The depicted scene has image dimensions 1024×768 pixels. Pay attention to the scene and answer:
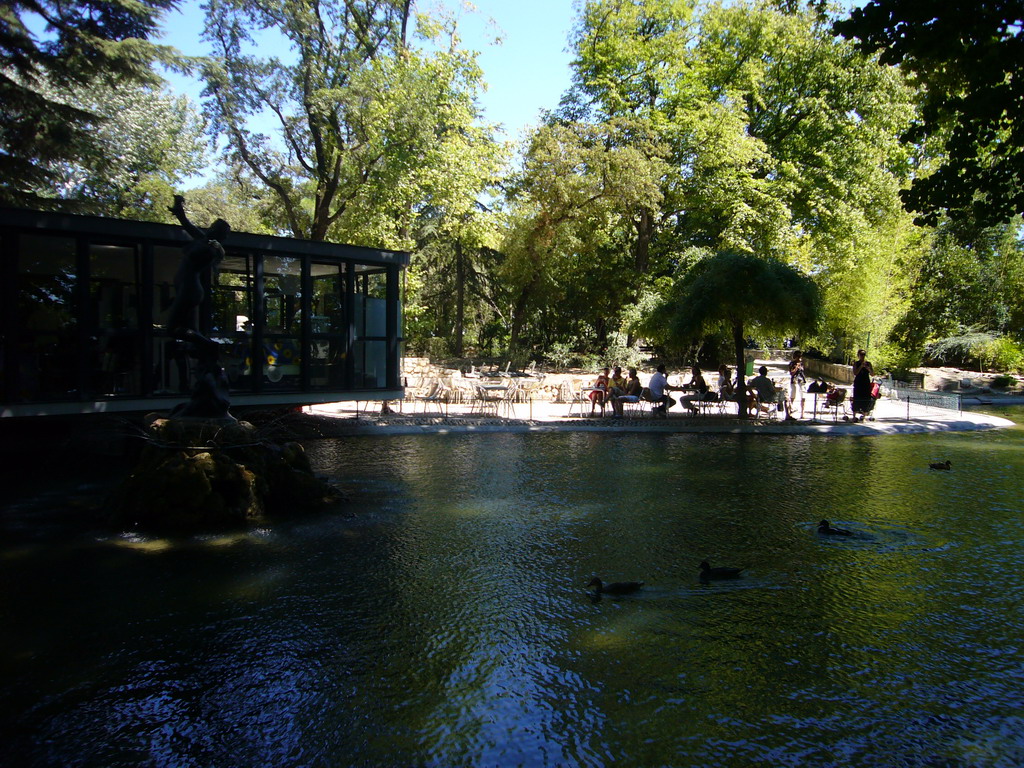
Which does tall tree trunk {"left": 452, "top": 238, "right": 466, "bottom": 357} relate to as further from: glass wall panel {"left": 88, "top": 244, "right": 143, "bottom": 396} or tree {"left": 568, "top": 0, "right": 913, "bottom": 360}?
glass wall panel {"left": 88, "top": 244, "right": 143, "bottom": 396}

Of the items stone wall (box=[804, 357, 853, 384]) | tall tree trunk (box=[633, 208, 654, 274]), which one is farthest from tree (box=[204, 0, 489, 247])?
stone wall (box=[804, 357, 853, 384])

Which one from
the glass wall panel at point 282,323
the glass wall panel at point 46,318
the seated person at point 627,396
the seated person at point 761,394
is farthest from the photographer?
the seated person at point 761,394

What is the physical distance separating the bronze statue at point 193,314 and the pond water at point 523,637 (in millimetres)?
2192

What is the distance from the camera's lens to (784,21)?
101 ft

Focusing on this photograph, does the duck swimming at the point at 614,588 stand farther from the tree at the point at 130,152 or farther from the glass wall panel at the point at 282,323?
the tree at the point at 130,152

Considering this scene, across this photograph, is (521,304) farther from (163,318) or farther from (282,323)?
(163,318)

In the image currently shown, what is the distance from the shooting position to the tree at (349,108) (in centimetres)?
2350

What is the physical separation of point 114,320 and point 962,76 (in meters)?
14.3

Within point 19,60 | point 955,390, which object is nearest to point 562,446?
point 19,60

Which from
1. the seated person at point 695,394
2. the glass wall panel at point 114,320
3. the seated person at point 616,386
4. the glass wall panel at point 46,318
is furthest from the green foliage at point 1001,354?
the glass wall panel at point 46,318

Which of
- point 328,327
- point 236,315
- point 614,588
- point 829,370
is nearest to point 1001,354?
point 829,370

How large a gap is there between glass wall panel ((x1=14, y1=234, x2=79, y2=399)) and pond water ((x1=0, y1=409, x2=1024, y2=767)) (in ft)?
11.4

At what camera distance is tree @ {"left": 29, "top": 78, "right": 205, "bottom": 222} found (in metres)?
29.3

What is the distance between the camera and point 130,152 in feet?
104
